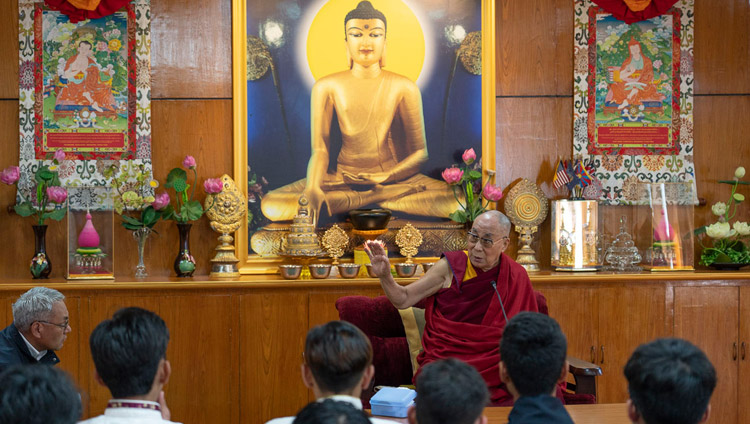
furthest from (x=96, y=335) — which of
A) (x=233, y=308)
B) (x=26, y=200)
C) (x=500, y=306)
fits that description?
(x=26, y=200)

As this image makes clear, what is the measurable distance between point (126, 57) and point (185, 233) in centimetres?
121

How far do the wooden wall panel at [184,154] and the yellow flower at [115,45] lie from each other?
1.38 ft

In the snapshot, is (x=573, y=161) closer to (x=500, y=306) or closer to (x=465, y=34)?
(x=465, y=34)

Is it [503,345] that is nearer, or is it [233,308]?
[503,345]

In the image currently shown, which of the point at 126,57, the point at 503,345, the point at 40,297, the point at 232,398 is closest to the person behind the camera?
the point at 503,345

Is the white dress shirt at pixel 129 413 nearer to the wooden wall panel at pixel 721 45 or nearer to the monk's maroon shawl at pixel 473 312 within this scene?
the monk's maroon shawl at pixel 473 312

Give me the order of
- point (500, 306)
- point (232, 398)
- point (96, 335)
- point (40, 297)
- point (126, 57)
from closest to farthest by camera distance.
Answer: point (96, 335)
point (40, 297)
point (500, 306)
point (232, 398)
point (126, 57)

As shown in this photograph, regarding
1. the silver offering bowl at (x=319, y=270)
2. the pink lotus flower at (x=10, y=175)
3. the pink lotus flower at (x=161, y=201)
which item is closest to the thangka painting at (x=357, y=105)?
the silver offering bowl at (x=319, y=270)

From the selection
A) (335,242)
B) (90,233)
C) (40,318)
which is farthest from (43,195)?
(40,318)

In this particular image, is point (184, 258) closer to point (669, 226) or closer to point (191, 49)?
point (191, 49)

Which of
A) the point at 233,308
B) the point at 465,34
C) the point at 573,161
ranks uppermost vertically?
the point at 465,34

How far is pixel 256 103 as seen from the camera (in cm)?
520

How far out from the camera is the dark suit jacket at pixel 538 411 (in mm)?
2086

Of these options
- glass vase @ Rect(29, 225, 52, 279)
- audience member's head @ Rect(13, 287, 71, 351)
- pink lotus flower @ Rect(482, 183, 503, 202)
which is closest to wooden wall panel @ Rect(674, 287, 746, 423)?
pink lotus flower @ Rect(482, 183, 503, 202)
